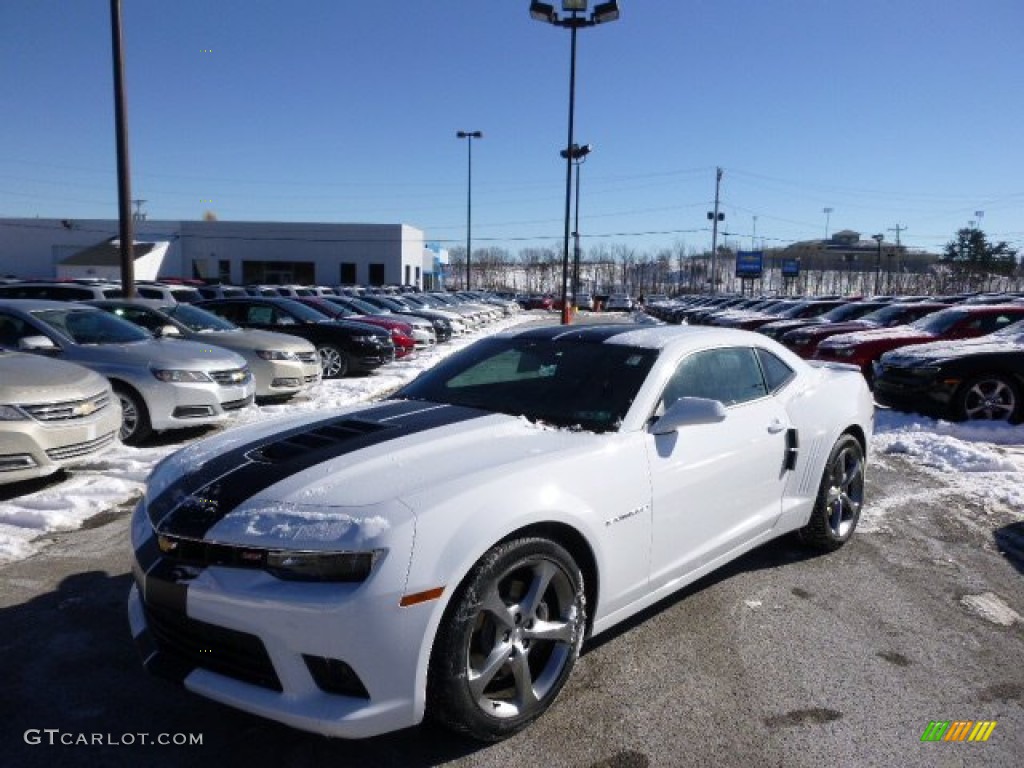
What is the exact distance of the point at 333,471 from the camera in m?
2.74

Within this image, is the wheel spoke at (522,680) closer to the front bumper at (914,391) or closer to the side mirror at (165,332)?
the side mirror at (165,332)

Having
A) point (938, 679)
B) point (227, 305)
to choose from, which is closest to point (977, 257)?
point (227, 305)

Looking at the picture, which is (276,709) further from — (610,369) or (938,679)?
(938,679)

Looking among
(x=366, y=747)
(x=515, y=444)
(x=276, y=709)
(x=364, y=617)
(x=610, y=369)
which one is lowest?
(x=366, y=747)

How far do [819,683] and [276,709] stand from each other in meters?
2.20

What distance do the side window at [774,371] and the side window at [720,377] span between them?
0.23 ft

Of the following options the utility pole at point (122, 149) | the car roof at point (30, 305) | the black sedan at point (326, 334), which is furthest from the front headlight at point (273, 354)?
the utility pole at point (122, 149)

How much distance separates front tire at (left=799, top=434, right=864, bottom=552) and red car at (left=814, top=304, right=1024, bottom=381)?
7.46m

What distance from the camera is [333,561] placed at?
2.36 meters

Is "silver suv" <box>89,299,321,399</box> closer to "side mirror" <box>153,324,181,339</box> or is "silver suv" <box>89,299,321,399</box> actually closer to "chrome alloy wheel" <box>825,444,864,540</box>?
"side mirror" <box>153,324,181,339</box>

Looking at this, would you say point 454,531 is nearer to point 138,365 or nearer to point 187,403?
point 187,403

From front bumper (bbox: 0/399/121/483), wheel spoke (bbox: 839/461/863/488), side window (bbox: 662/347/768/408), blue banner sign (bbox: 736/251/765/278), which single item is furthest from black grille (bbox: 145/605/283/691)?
blue banner sign (bbox: 736/251/765/278)

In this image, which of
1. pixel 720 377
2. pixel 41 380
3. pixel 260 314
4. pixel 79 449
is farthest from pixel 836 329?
pixel 41 380

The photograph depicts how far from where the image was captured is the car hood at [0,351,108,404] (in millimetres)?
5387
